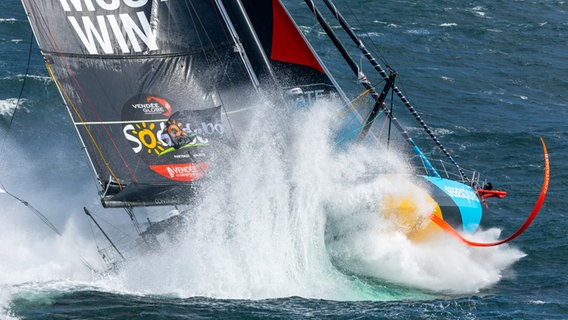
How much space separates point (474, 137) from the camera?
95.2 feet

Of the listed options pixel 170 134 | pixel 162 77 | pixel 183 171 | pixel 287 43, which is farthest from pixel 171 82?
Answer: pixel 287 43

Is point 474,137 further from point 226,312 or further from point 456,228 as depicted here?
point 226,312

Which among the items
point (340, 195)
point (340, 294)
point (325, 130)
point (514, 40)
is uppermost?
point (514, 40)

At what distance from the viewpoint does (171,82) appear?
19484 millimetres

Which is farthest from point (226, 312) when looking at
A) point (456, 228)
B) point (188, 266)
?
point (456, 228)

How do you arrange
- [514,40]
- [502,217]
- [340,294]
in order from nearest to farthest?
[340,294], [502,217], [514,40]

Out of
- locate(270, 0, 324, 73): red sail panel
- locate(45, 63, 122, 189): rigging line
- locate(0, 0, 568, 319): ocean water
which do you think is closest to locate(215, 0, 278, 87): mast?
locate(270, 0, 324, 73): red sail panel

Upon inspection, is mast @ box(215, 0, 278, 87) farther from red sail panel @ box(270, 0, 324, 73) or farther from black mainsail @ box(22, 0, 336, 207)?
red sail panel @ box(270, 0, 324, 73)

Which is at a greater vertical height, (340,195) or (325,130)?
(325,130)

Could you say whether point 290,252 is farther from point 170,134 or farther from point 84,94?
point 84,94

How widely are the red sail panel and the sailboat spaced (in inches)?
0.9

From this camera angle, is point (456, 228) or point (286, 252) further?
point (456, 228)

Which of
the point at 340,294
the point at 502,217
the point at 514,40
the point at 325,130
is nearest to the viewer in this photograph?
the point at 340,294

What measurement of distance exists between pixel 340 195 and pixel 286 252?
1.92 metres
